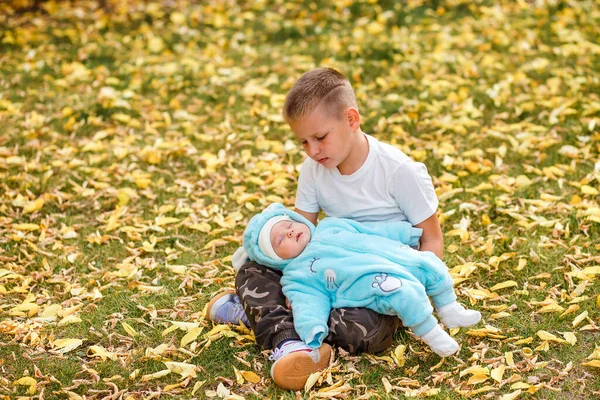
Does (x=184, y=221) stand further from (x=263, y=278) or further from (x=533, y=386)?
(x=533, y=386)

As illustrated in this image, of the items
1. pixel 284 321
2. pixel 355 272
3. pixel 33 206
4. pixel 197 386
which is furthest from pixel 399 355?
pixel 33 206

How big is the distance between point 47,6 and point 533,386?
8071 millimetres

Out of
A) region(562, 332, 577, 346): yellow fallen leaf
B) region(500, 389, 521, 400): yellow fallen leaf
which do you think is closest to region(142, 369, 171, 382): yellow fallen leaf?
region(500, 389, 521, 400): yellow fallen leaf

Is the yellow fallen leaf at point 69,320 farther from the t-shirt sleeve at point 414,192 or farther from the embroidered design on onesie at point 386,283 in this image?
the t-shirt sleeve at point 414,192

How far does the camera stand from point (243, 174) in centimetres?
517

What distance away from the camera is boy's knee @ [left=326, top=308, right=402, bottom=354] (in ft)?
10.2

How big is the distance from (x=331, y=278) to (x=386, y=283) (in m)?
0.28

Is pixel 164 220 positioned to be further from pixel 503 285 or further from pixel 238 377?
pixel 503 285

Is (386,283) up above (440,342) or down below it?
above

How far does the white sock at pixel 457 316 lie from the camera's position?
124 inches

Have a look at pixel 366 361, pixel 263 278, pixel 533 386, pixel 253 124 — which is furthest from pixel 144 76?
pixel 533 386

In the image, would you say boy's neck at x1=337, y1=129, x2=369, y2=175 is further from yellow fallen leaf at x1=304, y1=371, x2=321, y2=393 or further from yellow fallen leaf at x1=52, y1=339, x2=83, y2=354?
yellow fallen leaf at x1=52, y1=339, x2=83, y2=354

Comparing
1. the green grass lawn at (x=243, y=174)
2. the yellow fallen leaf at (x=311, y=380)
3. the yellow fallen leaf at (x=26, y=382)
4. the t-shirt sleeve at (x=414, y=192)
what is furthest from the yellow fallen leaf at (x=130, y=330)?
the t-shirt sleeve at (x=414, y=192)

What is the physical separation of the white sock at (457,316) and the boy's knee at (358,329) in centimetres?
25
